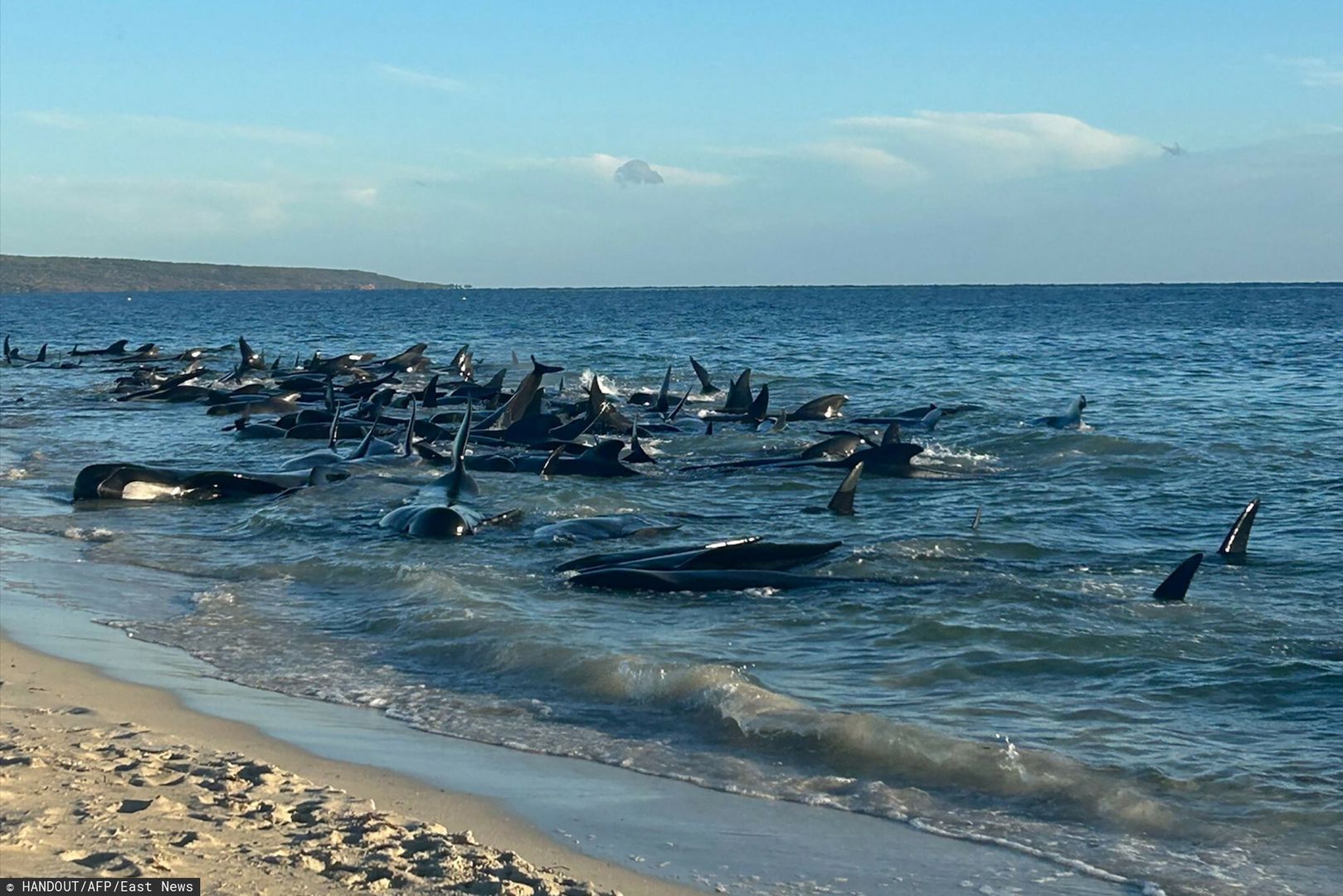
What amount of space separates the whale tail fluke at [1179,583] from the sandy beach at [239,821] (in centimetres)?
601

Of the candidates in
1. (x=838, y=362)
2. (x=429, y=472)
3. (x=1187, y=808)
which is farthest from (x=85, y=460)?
(x=838, y=362)

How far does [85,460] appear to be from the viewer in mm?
19750

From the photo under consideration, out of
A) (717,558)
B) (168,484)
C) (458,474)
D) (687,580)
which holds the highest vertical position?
(458,474)

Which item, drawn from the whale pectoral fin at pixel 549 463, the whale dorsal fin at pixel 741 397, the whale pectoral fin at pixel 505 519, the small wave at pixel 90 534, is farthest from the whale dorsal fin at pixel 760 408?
the small wave at pixel 90 534

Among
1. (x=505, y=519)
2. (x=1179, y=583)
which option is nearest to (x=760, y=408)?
(x=505, y=519)

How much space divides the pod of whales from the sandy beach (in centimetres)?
454

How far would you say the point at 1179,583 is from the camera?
10250 millimetres

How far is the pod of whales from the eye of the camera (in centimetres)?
1127

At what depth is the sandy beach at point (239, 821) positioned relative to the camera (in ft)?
15.8

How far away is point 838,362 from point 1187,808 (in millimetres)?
37801

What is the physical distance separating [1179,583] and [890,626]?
2.23 metres

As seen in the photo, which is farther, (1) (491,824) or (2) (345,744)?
(2) (345,744)

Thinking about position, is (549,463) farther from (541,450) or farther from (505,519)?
(505,519)

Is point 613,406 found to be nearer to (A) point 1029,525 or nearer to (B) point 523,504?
(B) point 523,504
